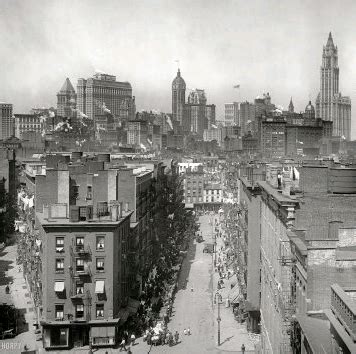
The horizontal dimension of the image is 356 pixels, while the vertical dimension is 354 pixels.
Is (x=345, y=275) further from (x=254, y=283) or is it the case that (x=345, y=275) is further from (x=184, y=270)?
(x=184, y=270)

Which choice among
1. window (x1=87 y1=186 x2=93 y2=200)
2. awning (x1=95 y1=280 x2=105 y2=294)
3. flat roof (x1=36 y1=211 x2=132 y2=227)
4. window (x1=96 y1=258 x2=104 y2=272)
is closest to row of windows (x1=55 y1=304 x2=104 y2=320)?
awning (x1=95 y1=280 x2=105 y2=294)

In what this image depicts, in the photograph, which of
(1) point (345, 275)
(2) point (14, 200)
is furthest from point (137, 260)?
(2) point (14, 200)

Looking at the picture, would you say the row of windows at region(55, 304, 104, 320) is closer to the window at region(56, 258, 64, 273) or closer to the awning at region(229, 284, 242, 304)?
the window at region(56, 258, 64, 273)

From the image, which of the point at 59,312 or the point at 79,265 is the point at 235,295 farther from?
the point at 59,312

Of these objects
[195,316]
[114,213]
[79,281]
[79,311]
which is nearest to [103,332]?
[79,311]

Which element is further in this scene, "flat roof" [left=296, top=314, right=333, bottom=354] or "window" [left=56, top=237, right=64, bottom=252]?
"window" [left=56, top=237, right=64, bottom=252]

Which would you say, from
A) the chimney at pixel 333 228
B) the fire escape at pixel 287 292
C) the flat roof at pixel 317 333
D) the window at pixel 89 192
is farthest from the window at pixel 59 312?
the flat roof at pixel 317 333

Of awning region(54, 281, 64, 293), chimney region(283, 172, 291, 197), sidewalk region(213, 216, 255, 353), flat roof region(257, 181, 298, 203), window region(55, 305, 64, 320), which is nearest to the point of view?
flat roof region(257, 181, 298, 203)
